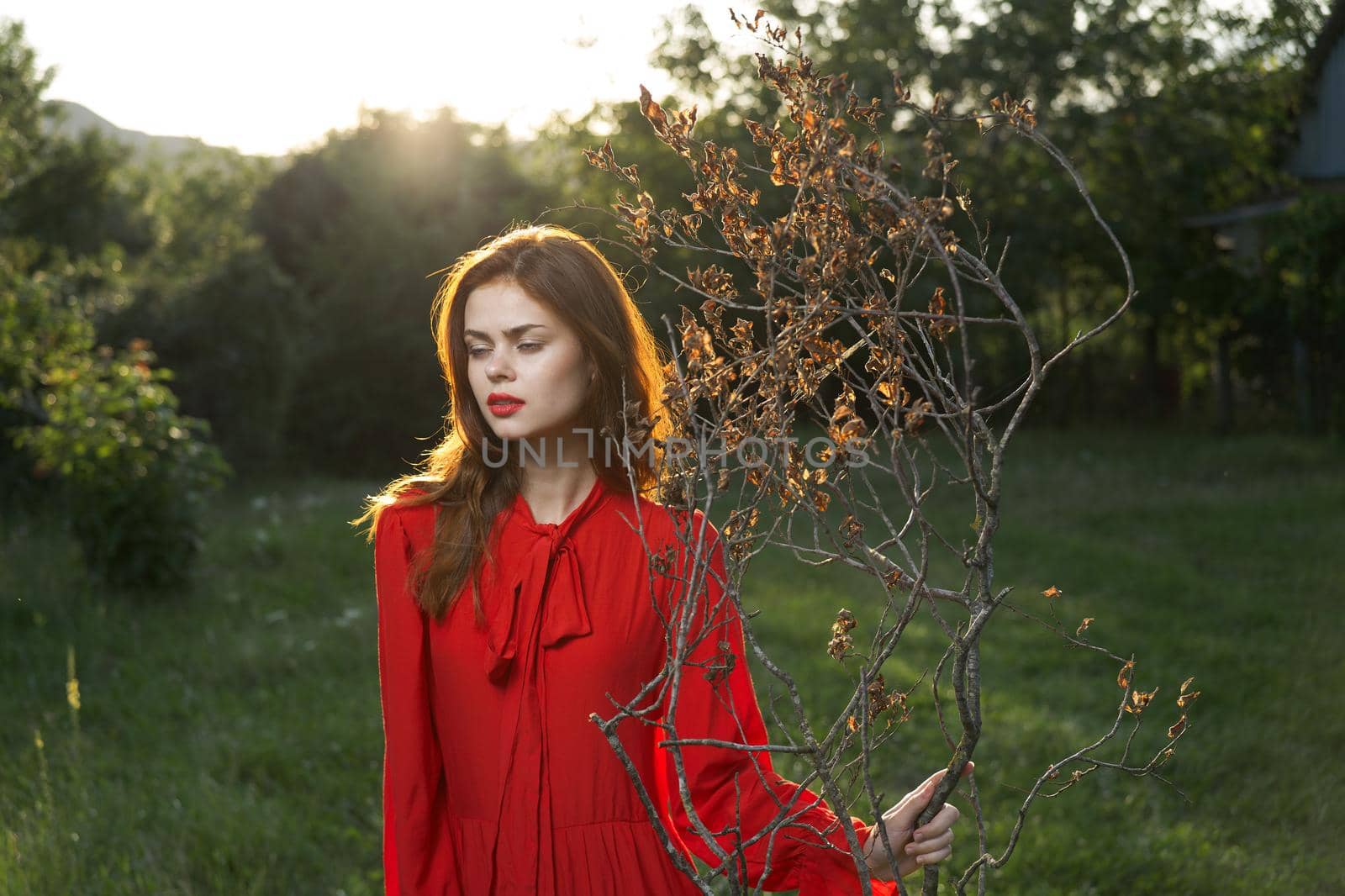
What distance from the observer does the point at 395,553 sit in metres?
2.18

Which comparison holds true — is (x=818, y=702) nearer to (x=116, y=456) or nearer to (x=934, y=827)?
(x=934, y=827)

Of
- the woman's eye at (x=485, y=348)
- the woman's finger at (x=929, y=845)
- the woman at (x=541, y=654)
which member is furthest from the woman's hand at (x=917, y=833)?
the woman's eye at (x=485, y=348)

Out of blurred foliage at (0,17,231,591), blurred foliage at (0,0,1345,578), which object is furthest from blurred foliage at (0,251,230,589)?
blurred foliage at (0,0,1345,578)

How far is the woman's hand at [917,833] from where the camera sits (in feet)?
5.05

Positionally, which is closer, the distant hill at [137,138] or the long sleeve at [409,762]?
the long sleeve at [409,762]

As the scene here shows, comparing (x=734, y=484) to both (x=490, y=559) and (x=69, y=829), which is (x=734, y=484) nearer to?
(x=69, y=829)

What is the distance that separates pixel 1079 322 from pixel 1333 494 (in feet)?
28.3

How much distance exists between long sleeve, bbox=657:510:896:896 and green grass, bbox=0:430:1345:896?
0.84m

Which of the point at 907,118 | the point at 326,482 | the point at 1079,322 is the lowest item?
the point at 326,482

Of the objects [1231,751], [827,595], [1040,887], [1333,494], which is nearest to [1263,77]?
[1333,494]

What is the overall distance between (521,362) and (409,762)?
2.23ft

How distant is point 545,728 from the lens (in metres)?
2.06

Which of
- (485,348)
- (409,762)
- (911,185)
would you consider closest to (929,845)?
(409,762)

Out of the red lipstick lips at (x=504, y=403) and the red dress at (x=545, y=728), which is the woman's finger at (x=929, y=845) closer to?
the red dress at (x=545, y=728)
